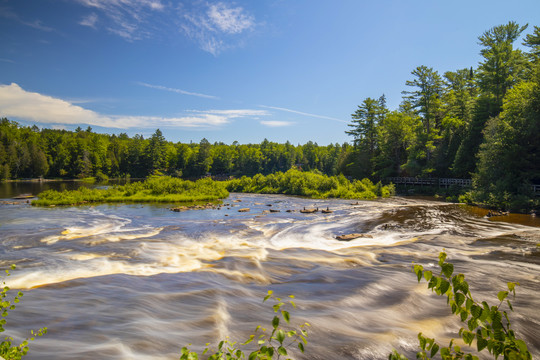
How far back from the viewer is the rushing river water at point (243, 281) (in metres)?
6.68

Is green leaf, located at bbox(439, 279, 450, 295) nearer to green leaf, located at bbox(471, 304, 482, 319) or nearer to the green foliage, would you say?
green leaf, located at bbox(471, 304, 482, 319)

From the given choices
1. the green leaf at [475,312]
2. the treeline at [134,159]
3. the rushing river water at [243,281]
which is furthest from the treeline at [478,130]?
the treeline at [134,159]

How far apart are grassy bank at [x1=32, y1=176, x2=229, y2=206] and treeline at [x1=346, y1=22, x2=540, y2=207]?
32167mm

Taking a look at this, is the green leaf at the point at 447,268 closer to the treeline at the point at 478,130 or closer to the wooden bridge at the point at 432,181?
the treeline at the point at 478,130

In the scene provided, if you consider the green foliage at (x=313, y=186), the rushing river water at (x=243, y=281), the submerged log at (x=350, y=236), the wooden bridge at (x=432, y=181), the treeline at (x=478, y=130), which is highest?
the treeline at (x=478, y=130)

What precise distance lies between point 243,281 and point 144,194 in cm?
3389

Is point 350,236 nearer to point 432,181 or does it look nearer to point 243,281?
point 243,281

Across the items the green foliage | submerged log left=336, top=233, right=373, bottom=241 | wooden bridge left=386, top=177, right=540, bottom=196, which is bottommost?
submerged log left=336, top=233, right=373, bottom=241

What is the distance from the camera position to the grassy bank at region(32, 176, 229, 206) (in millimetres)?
33719

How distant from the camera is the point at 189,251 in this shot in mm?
14422

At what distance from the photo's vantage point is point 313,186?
47.1 metres

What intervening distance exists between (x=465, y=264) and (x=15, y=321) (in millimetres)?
14968

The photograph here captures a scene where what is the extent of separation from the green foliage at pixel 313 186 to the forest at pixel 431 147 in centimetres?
968

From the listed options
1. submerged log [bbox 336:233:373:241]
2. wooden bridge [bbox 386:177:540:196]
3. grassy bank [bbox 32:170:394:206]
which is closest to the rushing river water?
submerged log [bbox 336:233:373:241]
